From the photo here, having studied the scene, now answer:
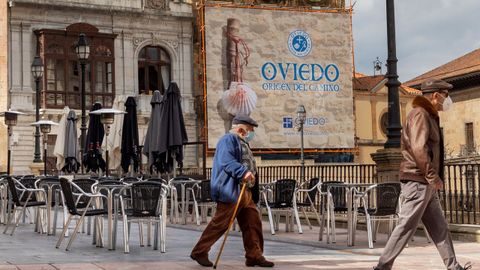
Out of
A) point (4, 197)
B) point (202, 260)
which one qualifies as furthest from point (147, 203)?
point (4, 197)

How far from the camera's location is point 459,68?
57375 millimetres

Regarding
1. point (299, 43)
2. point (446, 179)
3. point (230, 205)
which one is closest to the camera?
point (230, 205)

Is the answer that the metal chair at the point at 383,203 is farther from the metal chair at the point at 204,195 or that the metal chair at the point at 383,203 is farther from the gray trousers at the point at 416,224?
the metal chair at the point at 204,195

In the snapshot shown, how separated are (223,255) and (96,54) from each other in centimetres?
3092

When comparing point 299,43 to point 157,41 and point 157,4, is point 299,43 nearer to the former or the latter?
point 157,41

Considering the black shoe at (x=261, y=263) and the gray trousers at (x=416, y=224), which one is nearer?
the gray trousers at (x=416, y=224)

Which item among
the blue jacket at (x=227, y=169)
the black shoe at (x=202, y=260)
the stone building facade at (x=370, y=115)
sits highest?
the stone building facade at (x=370, y=115)

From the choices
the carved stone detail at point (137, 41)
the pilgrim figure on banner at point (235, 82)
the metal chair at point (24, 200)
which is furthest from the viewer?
the carved stone detail at point (137, 41)

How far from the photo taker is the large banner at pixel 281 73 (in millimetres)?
42188

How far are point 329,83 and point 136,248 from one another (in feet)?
114

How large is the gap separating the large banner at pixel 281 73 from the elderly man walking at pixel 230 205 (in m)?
32.1

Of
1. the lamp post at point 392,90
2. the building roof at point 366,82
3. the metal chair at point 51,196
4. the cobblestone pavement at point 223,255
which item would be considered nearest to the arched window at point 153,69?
the building roof at point 366,82

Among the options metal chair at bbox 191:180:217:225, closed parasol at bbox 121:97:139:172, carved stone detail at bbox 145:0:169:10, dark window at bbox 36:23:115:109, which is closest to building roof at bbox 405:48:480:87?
carved stone detail at bbox 145:0:169:10

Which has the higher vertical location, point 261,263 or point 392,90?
point 392,90
